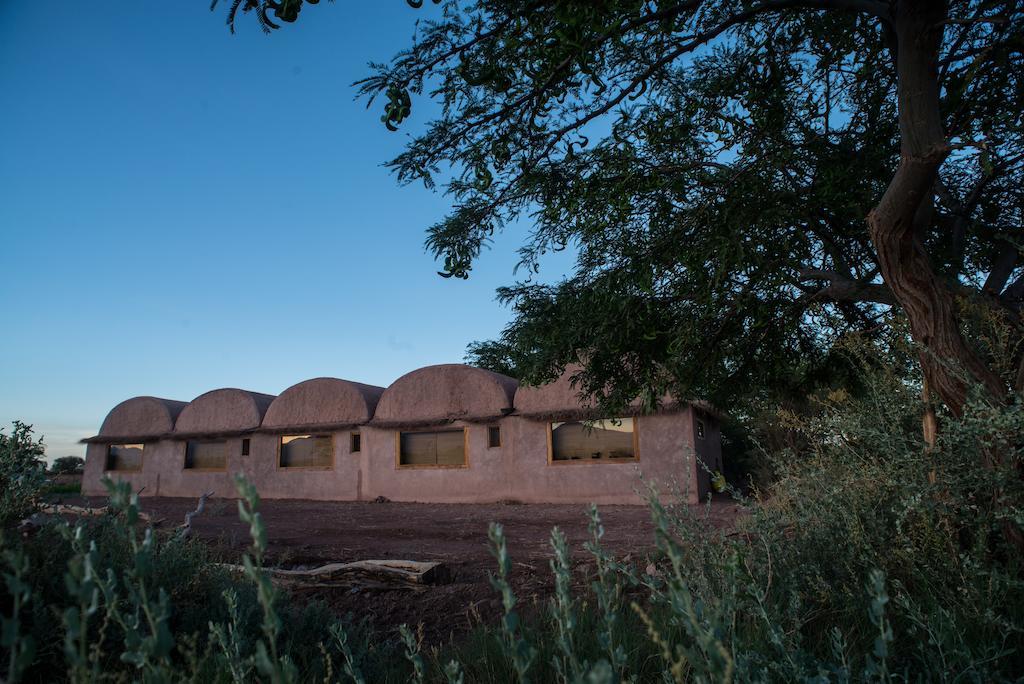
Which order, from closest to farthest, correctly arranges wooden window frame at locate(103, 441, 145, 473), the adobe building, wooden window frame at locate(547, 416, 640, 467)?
wooden window frame at locate(547, 416, 640, 467), the adobe building, wooden window frame at locate(103, 441, 145, 473)

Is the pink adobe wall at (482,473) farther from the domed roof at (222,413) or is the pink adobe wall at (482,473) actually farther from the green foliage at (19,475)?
the green foliage at (19,475)

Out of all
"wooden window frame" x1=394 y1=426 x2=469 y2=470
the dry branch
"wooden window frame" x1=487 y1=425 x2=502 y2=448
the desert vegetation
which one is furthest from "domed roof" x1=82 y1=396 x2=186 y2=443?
the desert vegetation

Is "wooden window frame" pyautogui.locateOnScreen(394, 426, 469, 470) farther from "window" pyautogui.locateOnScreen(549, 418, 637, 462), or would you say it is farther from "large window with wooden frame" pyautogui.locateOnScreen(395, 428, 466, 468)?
"window" pyautogui.locateOnScreen(549, 418, 637, 462)

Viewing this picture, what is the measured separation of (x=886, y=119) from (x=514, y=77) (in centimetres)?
470

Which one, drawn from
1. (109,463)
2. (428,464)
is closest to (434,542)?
(428,464)

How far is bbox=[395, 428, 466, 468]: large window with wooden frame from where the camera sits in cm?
1922

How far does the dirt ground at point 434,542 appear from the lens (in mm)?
5848

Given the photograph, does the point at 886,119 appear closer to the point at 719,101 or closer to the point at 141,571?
the point at 719,101

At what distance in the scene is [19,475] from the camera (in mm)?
5785

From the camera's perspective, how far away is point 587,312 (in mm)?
7312

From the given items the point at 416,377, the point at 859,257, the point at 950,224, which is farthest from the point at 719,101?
the point at 416,377

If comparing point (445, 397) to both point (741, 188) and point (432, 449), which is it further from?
point (741, 188)

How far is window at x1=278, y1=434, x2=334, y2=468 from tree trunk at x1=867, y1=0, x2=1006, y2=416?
743 inches

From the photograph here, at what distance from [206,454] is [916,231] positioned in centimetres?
2448
